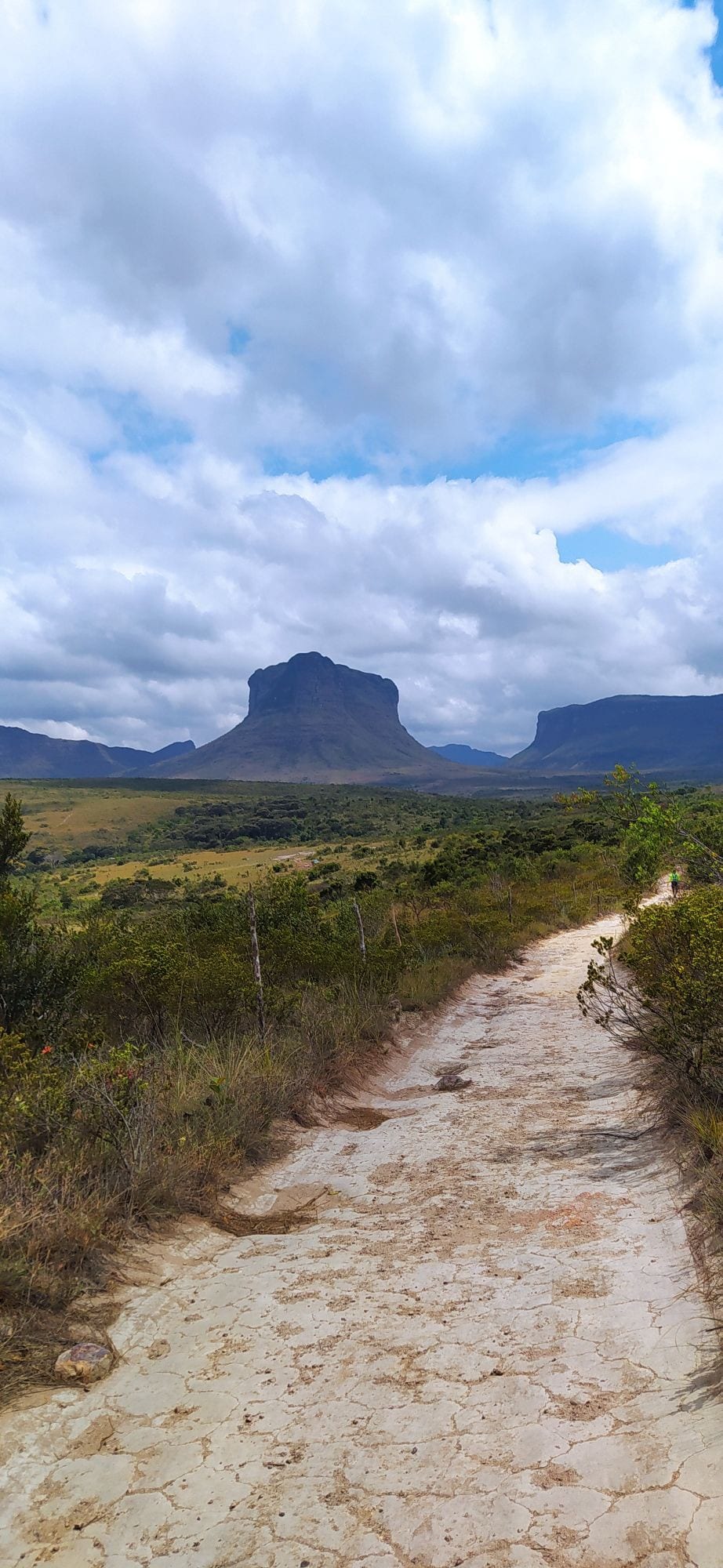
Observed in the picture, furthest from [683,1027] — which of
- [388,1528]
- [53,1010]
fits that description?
[53,1010]

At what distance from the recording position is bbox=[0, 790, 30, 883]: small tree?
29.7 ft

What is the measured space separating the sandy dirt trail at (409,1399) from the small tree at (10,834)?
489 cm

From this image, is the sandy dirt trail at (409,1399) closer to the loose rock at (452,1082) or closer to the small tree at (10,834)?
the loose rock at (452,1082)

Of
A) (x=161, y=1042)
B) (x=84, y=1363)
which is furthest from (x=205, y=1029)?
(x=84, y=1363)

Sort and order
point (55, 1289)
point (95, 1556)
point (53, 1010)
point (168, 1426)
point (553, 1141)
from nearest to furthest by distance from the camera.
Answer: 1. point (95, 1556)
2. point (168, 1426)
3. point (55, 1289)
4. point (553, 1141)
5. point (53, 1010)

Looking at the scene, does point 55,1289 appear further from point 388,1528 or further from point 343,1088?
point 343,1088

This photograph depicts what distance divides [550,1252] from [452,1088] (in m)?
5.33

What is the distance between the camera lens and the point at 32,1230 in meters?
4.59

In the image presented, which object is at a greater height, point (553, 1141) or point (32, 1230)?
point (32, 1230)

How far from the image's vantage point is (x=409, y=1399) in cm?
371

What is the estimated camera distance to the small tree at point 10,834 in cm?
905

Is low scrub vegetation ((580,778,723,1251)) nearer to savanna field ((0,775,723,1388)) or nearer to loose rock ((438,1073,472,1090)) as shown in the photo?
savanna field ((0,775,723,1388))

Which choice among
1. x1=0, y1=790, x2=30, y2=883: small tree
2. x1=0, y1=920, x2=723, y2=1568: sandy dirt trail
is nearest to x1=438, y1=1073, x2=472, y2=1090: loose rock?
x1=0, y1=920, x2=723, y2=1568: sandy dirt trail

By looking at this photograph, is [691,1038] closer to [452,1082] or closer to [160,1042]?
[452,1082]
